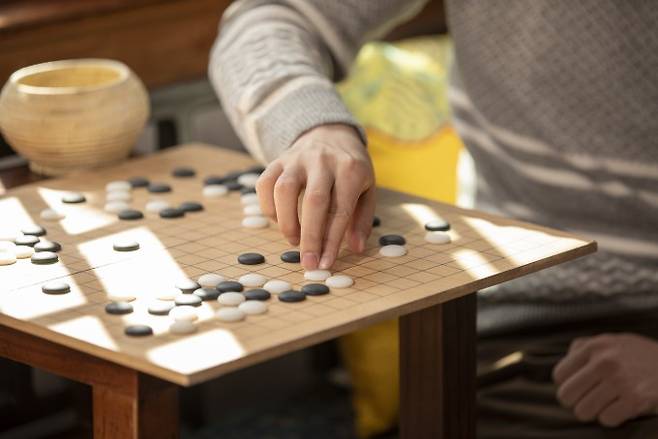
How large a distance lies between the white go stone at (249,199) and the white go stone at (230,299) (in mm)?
303

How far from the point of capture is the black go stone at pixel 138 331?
3.48 ft

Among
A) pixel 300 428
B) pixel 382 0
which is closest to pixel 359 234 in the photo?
pixel 382 0

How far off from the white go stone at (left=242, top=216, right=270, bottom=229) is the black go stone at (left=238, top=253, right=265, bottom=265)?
10 cm

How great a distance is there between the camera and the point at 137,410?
1069 mm

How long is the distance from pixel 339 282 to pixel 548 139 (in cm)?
53

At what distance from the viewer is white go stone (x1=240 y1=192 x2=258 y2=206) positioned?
1.44 m

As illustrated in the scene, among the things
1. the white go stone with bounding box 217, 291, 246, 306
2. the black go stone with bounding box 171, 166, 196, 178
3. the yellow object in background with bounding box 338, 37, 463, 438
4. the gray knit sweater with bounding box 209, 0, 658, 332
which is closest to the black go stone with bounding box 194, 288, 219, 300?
the white go stone with bounding box 217, 291, 246, 306

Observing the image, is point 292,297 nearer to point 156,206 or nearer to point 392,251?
point 392,251

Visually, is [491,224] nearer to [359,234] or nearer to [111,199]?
[359,234]

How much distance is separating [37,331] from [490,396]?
743mm

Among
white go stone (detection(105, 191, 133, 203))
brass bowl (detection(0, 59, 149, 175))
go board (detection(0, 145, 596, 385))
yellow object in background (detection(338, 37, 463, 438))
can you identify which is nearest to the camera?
go board (detection(0, 145, 596, 385))

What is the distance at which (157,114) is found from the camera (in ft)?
7.23

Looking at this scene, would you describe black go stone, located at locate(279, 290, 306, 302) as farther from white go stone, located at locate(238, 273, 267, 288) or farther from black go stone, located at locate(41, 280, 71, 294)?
black go stone, located at locate(41, 280, 71, 294)

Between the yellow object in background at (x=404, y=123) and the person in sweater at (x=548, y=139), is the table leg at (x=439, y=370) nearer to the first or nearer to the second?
the person in sweater at (x=548, y=139)
